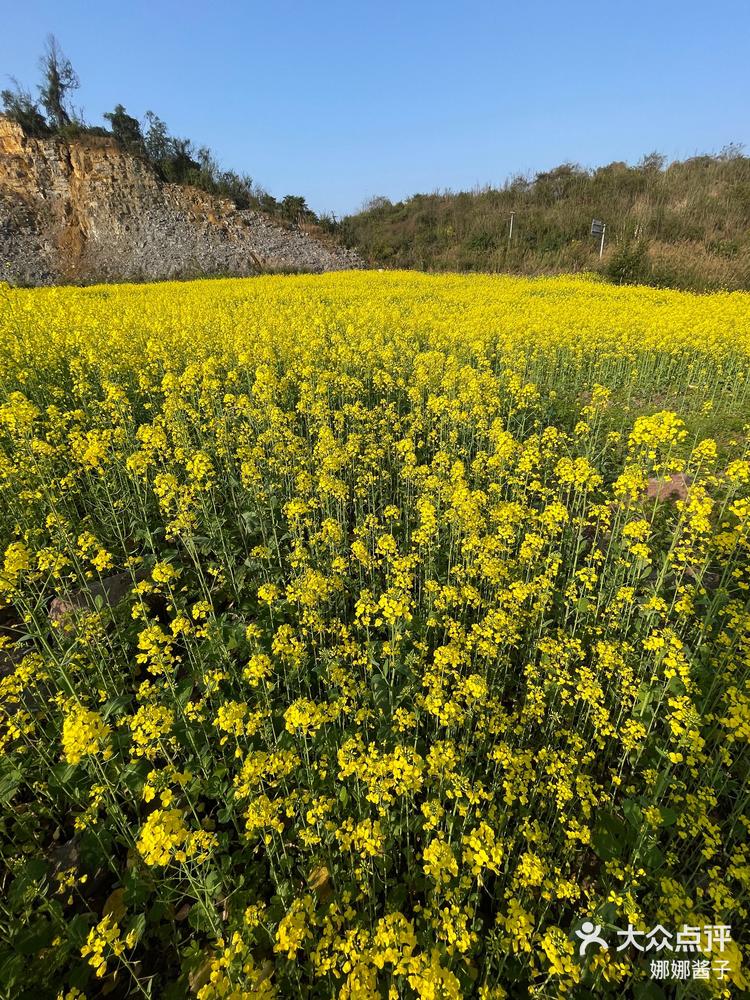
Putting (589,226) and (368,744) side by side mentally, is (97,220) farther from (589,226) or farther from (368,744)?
(368,744)

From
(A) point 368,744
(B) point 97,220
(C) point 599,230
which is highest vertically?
(B) point 97,220

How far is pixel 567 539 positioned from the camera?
18.2ft

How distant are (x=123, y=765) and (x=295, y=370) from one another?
799 centimetres

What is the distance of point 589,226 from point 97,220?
1683 inches

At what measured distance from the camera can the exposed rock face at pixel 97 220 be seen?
37781 mm

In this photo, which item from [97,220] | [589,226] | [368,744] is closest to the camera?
[368,744]

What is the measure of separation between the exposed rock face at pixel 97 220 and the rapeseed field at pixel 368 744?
39.3m

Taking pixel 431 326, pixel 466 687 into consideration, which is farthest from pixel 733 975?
pixel 431 326

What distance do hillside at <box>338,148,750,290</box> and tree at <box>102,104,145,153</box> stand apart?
68.8 ft

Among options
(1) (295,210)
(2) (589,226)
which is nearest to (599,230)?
(2) (589,226)

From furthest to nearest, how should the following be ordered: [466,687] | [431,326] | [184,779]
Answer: [431,326], [466,687], [184,779]

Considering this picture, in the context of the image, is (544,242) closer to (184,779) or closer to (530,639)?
(530,639)

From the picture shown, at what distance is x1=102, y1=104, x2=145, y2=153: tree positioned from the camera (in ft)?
134

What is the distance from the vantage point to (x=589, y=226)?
37562mm
